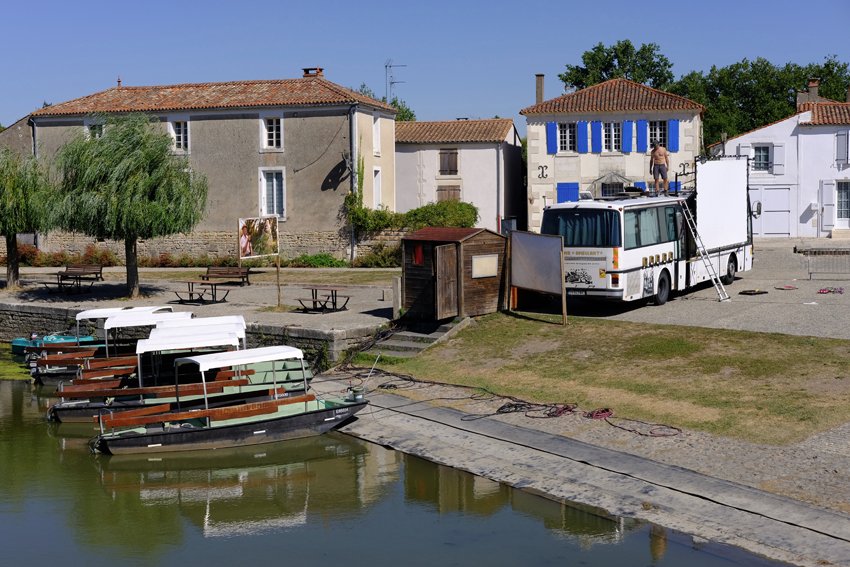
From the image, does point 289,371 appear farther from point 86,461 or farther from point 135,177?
point 135,177

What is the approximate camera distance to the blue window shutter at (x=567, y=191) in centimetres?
4200

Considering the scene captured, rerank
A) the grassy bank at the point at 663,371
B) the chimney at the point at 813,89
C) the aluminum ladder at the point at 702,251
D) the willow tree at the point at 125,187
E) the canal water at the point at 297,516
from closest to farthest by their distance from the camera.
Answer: the canal water at the point at 297,516, the grassy bank at the point at 663,371, the aluminum ladder at the point at 702,251, the willow tree at the point at 125,187, the chimney at the point at 813,89

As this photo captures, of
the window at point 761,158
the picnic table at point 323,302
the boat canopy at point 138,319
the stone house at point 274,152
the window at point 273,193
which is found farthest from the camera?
the window at point 761,158

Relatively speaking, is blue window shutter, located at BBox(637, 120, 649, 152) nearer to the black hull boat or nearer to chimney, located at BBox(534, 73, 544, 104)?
chimney, located at BBox(534, 73, 544, 104)

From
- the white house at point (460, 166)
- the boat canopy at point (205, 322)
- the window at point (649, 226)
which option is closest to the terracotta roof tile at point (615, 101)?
the white house at point (460, 166)

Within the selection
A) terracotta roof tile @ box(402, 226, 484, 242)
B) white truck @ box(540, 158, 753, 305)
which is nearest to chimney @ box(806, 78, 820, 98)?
white truck @ box(540, 158, 753, 305)

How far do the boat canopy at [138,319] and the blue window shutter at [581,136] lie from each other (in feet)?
78.6

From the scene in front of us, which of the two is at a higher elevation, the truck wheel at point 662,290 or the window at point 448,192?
the window at point 448,192

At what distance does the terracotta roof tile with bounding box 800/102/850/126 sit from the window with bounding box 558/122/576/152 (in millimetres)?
8836

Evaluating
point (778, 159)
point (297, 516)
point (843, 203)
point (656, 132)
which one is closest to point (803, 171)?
point (778, 159)

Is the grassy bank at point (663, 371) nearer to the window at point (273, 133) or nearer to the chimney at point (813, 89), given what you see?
the window at point (273, 133)

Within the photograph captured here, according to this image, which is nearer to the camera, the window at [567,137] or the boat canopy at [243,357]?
the boat canopy at [243,357]

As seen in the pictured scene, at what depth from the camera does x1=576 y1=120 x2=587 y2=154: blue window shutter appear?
137ft

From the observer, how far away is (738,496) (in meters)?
11.7
